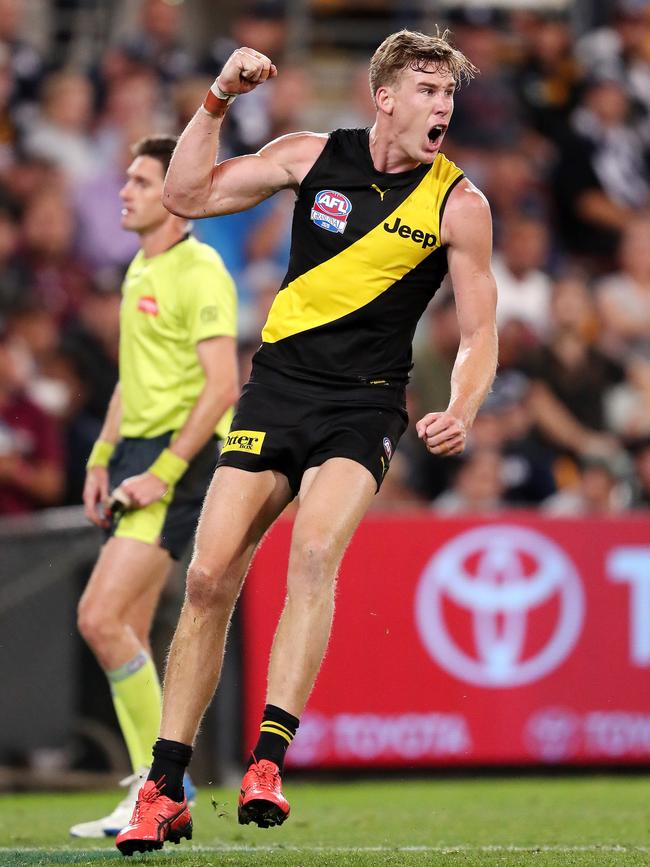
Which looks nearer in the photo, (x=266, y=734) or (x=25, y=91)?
(x=266, y=734)

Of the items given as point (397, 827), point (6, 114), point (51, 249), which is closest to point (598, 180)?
point (51, 249)

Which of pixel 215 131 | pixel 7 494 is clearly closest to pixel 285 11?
pixel 7 494

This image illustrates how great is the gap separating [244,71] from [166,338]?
1.82 m

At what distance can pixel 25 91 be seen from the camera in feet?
42.4

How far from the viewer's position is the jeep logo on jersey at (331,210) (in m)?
5.70

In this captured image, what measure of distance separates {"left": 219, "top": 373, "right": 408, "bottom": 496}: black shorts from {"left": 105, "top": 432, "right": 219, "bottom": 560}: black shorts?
4.74 feet

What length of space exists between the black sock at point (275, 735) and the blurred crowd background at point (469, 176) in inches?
210

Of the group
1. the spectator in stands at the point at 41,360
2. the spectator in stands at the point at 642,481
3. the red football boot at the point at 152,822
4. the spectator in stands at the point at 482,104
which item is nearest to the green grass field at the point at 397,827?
the red football boot at the point at 152,822

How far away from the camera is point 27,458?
34.7 ft

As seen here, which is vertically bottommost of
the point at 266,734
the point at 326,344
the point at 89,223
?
the point at 266,734

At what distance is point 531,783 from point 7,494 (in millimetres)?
3885

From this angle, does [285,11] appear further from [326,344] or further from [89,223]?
[326,344]

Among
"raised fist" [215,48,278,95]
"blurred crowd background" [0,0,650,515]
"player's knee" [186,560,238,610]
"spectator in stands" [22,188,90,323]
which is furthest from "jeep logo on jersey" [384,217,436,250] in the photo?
"spectator in stands" [22,188,90,323]

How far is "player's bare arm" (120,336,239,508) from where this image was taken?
6.86 metres
